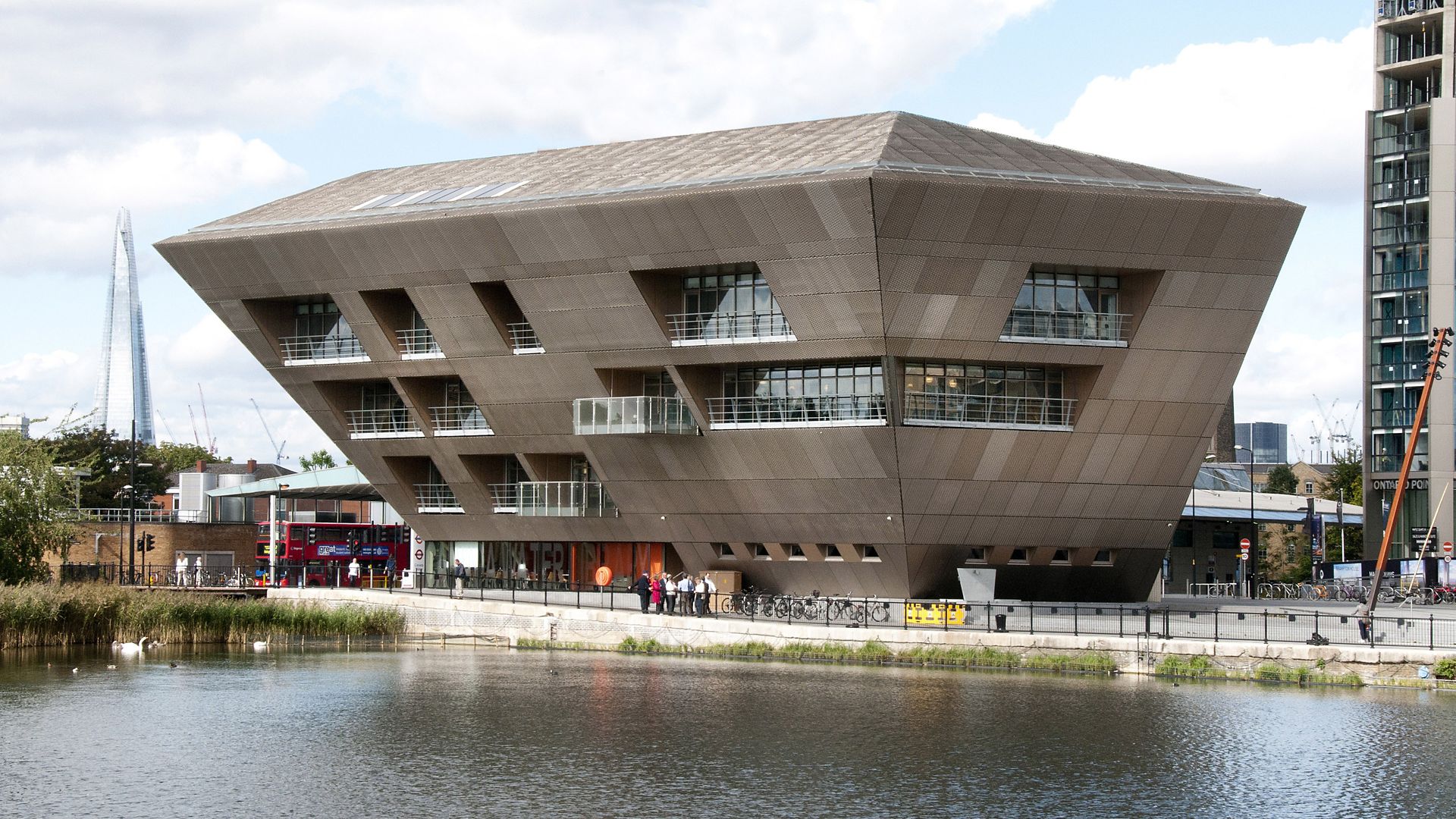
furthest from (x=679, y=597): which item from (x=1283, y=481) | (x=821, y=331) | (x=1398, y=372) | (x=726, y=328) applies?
(x=1283, y=481)

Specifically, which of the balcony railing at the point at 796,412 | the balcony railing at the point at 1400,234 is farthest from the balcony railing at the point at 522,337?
the balcony railing at the point at 1400,234

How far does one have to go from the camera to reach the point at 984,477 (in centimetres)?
5025

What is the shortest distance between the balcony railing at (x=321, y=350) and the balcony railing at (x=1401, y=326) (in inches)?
1906

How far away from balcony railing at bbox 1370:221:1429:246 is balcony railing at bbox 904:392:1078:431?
3492cm

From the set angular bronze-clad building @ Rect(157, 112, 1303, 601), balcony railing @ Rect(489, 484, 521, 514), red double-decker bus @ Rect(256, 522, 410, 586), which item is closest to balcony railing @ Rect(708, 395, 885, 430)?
angular bronze-clad building @ Rect(157, 112, 1303, 601)

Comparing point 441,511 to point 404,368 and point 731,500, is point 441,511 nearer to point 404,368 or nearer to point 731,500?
point 404,368

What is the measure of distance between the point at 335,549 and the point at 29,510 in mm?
15617

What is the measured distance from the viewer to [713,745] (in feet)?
95.8

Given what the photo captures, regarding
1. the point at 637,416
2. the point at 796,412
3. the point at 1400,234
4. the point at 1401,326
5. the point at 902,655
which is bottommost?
the point at 902,655

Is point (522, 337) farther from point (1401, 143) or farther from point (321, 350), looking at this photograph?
point (1401, 143)

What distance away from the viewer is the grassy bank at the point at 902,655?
39938mm

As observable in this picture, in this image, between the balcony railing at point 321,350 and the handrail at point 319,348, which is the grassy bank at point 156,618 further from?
the handrail at point 319,348

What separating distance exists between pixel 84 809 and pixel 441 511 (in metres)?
39.3

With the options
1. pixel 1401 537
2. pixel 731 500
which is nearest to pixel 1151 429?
pixel 731 500
